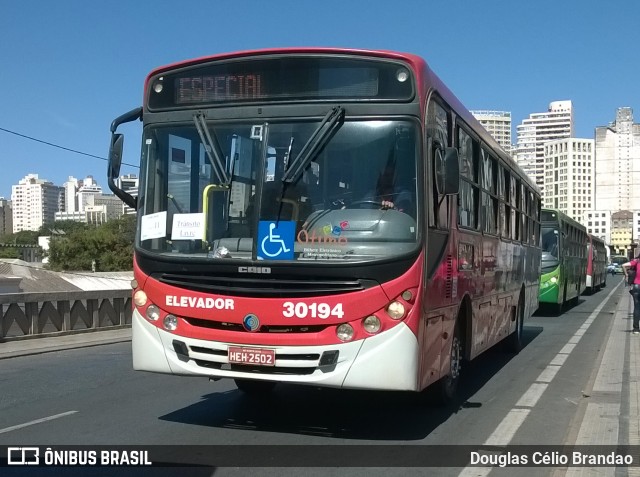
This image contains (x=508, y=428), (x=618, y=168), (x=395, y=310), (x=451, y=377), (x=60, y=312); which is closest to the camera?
(x=395, y=310)

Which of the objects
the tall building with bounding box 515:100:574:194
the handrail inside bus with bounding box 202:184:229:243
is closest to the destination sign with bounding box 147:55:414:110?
the handrail inside bus with bounding box 202:184:229:243

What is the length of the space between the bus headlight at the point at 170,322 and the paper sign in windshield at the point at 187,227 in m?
0.72

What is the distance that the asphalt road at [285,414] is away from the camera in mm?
6332

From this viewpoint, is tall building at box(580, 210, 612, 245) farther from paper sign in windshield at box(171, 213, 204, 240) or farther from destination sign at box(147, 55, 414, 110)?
paper sign in windshield at box(171, 213, 204, 240)

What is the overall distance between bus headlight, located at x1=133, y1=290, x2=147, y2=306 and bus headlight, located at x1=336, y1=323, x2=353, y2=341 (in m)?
1.93

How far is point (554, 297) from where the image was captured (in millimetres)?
22281

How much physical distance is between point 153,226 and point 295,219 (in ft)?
4.75

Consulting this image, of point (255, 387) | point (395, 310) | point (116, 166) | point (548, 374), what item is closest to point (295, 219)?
point (395, 310)

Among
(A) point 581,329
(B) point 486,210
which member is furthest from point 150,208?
(A) point 581,329

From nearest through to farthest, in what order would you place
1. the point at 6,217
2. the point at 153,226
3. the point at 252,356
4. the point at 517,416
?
the point at 252,356, the point at 153,226, the point at 517,416, the point at 6,217

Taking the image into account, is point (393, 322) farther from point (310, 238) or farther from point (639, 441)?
point (639, 441)

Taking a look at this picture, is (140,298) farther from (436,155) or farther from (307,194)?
(436,155)

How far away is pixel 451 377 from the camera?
7.93 meters

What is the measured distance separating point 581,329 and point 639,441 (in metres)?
12.3
